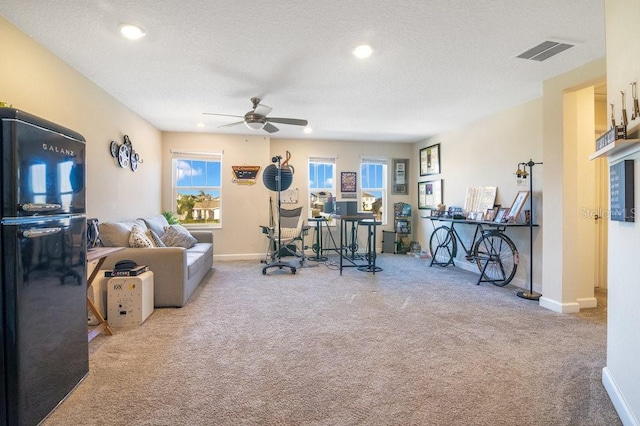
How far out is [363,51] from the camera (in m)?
2.80

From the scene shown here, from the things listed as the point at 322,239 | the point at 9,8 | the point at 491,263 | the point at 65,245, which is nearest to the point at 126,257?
the point at 65,245

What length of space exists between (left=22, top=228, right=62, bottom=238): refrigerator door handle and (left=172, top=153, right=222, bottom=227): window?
15.1 feet

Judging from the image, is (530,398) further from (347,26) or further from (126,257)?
(126,257)

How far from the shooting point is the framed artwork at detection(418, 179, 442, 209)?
246 inches

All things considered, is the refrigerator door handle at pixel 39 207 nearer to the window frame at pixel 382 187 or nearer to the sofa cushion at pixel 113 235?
the sofa cushion at pixel 113 235

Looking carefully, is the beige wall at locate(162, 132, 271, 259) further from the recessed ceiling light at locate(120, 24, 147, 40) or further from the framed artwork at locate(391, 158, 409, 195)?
the recessed ceiling light at locate(120, 24, 147, 40)

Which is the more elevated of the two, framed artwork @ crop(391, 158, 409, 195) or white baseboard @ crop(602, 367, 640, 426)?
framed artwork @ crop(391, 158, 409, 195)

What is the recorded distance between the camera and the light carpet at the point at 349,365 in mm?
1663

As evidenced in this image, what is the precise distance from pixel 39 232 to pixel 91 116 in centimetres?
256

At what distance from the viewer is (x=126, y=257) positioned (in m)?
3.25

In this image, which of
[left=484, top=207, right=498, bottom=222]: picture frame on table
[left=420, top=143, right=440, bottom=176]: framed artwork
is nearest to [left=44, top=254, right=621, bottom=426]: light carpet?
[left=484, top=207, right=498, bottom=222]: picture frame on table

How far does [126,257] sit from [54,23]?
2.11 meters

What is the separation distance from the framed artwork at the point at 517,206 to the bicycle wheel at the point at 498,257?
0.88 ft

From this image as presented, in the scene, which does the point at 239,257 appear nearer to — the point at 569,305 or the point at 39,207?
the point at 39,207
